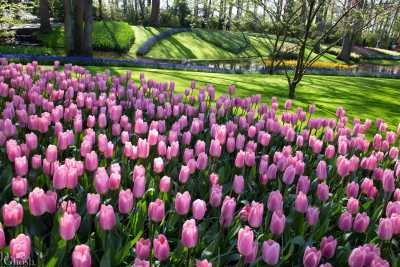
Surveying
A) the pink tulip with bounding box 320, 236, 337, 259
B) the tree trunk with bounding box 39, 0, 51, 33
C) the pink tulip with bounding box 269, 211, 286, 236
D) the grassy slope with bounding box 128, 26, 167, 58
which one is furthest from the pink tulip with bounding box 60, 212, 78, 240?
the tree trunk with bounding box 39, 0, 51, 33

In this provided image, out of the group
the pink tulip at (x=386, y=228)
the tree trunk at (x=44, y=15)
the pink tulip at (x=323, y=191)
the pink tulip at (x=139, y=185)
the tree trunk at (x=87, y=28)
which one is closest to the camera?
the pink tulip at (x=386, y=228)

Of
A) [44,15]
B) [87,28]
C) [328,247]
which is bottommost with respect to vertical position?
[328,247]

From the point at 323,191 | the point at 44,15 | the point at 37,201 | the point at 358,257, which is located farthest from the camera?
the point at 44,15

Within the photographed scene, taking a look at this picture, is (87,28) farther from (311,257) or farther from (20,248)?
(311,257)

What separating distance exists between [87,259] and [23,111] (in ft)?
9.25

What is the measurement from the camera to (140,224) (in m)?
2.83

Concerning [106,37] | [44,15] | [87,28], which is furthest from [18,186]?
[106,37]

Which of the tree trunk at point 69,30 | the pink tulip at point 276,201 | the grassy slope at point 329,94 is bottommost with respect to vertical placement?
the grassy slope at point 329,94

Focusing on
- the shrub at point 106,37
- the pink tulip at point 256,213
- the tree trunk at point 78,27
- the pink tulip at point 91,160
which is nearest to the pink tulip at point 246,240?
the pink tulip at point 256,213

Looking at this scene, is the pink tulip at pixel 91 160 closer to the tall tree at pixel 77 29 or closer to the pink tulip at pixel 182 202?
the pink tulip at pixel 182 202

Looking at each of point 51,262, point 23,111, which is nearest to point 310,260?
point 51,262

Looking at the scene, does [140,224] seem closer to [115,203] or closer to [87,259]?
[115,203]

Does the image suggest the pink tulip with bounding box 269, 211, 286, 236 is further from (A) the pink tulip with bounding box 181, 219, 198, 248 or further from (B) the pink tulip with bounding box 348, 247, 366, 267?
(A) the pink tulip with bounding box 181, 219, 198, 248

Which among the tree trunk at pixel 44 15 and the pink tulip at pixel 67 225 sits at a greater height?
the tree trunk at pixel 44 15
